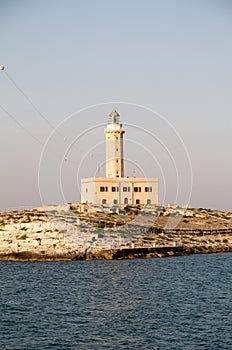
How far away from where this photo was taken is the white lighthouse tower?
130 metres

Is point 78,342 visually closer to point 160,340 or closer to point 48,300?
point 160,340

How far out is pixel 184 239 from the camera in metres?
111

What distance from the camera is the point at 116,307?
169 feet

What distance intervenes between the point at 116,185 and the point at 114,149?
314 inches

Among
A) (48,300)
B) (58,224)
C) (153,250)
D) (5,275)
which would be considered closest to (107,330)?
(48,300)

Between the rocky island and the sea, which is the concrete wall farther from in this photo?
the sea

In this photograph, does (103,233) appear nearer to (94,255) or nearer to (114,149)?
(94,255)

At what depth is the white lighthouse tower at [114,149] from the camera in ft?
427

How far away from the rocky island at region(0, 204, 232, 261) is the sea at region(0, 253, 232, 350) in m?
10.7

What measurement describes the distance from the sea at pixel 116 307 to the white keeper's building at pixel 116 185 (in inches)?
1643

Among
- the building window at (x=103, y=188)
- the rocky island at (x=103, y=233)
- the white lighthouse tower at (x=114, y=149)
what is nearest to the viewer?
the rocky island at (x=103, y=233)

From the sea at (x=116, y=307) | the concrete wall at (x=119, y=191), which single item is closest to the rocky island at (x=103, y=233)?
the concrete wall at (x=119, y=191)

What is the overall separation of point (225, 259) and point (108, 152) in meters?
42.1

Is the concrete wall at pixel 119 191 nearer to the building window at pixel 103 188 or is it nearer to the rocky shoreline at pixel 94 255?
the building window at pixel 103 188
